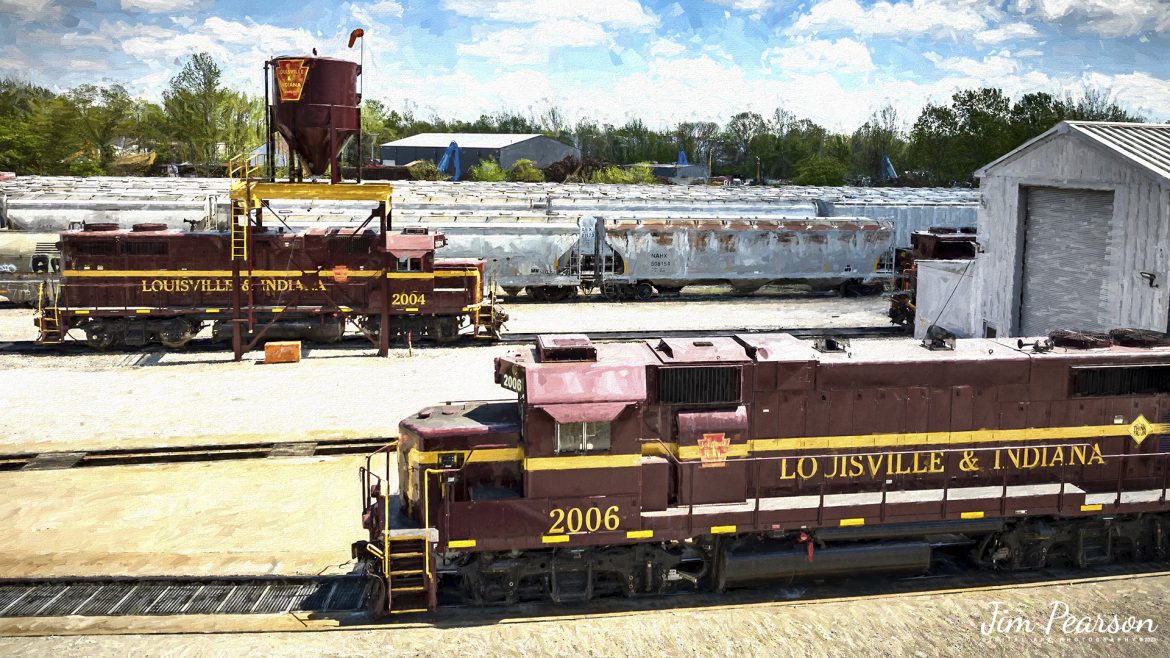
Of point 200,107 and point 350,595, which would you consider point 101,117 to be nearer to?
point 200,107

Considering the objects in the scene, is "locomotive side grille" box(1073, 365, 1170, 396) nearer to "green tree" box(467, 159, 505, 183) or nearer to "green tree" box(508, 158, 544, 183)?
"green tree" box(467, 159, 505, 183)

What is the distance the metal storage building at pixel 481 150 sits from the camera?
100000mm

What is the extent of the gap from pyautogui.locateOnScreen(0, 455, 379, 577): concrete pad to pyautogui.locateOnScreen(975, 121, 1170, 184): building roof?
16.5 metres

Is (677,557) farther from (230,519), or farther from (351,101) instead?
(351,101)

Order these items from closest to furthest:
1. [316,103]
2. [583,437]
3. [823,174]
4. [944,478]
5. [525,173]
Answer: [583,437]
[944,478]
[316,103]
[525,173]
[823,174]

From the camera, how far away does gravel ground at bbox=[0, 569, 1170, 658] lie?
11555 millimetres

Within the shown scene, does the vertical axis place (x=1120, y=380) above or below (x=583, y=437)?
above

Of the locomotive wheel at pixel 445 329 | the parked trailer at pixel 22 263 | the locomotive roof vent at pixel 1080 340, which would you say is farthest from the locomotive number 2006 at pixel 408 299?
the locomotive roof vent at pixel 1080 340

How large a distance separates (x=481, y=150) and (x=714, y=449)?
296 ft

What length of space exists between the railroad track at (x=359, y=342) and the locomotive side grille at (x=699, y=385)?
15.0m

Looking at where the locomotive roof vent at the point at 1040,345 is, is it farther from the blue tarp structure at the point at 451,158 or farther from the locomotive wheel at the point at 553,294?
the blue tarp structure at the point at 451,158

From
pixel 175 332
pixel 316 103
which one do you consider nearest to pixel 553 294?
pixel 175 332

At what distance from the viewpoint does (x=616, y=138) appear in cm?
14225

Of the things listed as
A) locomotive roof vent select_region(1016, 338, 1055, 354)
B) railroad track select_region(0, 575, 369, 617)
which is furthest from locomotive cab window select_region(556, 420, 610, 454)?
locomotive roof vent select_region(1016, 338, 1055, 354)
